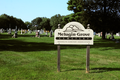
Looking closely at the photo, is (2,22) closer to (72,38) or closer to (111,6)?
(111,6)

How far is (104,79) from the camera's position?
229 inches

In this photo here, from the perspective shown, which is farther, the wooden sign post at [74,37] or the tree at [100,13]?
the tree at [100,13]

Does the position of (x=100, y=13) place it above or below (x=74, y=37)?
above

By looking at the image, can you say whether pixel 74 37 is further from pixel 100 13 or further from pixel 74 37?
pixel 100 13

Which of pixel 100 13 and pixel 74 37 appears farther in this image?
pixel 100 13

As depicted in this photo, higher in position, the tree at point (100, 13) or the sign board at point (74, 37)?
the tree at point (100, 13)

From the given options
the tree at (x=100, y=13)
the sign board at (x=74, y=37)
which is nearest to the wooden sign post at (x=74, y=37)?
the sign board at (x=74, y=37)

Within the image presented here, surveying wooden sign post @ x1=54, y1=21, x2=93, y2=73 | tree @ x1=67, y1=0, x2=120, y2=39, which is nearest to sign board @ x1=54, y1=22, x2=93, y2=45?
wooden sign post @ x1=54, y1=21, x2=93, y2=73

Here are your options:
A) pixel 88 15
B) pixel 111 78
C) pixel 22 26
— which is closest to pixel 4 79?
pixel 111 78

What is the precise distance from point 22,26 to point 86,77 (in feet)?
457

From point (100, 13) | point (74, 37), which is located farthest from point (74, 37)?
point (100, 13)

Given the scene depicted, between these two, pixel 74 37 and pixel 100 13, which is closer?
pixel 74 37

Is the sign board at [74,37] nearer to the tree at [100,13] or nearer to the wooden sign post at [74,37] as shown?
the wooden sign post at [74,37]

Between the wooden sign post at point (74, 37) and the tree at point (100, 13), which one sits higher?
the tree at point (100, 13)
